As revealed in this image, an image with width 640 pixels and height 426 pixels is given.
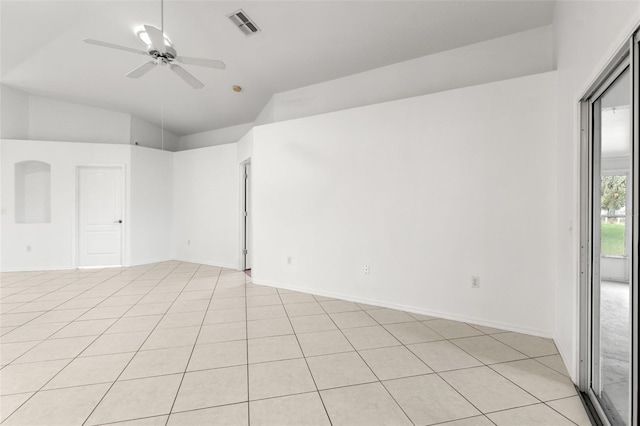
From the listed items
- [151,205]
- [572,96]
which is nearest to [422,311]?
[572,96]

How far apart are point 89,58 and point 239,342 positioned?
484cm

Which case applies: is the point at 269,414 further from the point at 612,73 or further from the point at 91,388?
the point at 612,73

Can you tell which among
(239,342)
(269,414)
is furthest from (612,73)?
(239,342)

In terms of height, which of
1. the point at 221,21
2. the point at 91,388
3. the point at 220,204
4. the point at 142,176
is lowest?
the point at 91,388

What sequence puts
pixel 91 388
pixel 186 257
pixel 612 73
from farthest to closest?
pixel 186 257, pixel 91 388, pixel 612 73

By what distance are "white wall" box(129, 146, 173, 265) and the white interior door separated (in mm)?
274

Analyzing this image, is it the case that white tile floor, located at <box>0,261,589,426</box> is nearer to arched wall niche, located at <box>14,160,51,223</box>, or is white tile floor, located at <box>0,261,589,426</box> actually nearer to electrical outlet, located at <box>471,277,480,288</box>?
electrical outlet, located at <box>471,277,480,288</box>

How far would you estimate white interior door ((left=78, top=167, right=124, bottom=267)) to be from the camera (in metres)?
5.93

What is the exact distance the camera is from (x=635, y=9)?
1248 mm

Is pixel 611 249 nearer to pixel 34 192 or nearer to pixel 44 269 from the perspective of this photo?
pixel 44 269

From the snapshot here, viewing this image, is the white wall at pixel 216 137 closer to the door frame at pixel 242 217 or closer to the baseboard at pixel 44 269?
the door frame at pixel 242 217

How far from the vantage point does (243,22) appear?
3309mm

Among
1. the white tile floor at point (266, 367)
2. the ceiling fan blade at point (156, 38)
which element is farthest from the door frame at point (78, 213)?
the ceiling fan blade at point (156, 38)

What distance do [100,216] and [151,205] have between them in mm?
969
